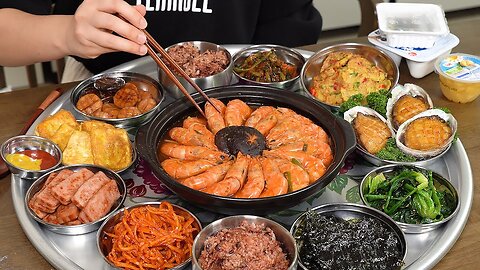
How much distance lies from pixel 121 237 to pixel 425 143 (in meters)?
1.34

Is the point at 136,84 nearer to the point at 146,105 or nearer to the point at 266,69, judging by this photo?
the point at 146,105

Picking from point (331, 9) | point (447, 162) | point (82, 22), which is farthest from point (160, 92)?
point (331, 9)

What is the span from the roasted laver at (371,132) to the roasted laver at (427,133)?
0.31ft

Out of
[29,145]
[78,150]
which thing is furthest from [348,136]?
[29,145]

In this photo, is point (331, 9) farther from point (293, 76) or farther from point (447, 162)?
point (447, 162)

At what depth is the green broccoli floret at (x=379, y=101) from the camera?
2742mm

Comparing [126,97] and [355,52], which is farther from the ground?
[355,52]

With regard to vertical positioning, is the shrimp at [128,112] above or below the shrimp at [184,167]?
below

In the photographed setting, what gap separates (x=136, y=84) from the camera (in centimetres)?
297

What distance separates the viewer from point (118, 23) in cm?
231

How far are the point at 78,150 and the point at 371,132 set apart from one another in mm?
1251

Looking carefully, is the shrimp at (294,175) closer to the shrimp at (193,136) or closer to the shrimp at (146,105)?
the shrimp at (193,136)

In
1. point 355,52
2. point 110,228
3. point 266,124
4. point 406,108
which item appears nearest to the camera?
point 110,228

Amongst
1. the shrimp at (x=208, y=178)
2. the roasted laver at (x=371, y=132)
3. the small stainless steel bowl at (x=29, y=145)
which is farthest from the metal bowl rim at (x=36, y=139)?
the roasted laver at (x=371, y=132)
